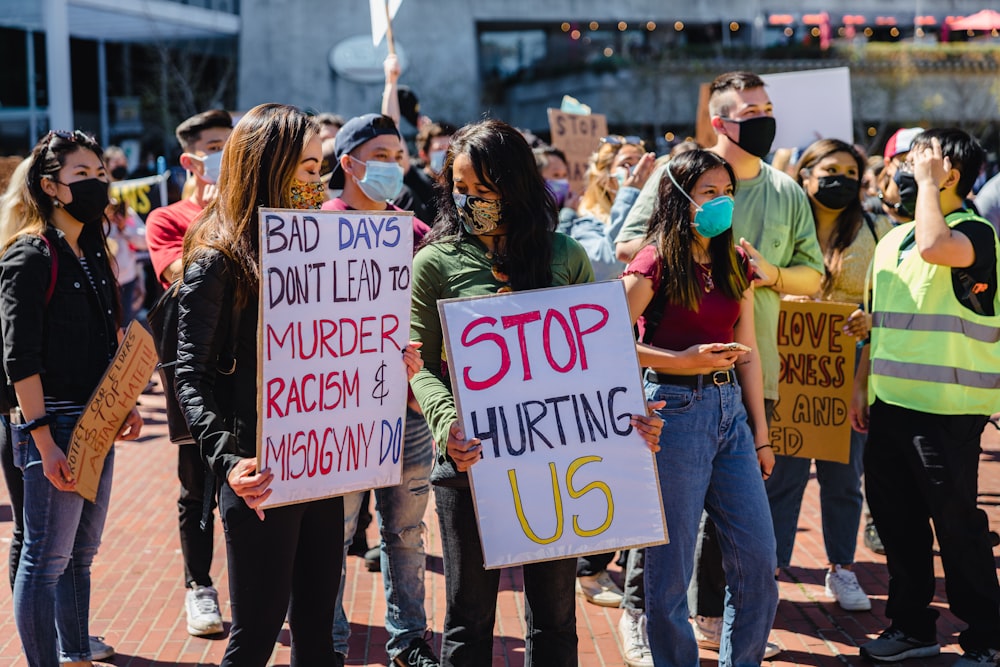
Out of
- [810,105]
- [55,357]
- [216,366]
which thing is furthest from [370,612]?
[810,105]

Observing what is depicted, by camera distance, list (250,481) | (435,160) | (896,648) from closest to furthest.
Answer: (250,481) → (896,648) → (435,160)

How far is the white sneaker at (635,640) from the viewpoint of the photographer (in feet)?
14.2

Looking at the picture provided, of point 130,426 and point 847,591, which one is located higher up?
point 130,426

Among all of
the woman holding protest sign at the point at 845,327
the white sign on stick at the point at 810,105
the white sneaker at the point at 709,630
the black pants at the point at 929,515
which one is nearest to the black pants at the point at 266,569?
the white sneaker at the point at 709,630

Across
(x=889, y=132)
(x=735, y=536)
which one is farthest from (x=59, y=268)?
(x=889, y=132)

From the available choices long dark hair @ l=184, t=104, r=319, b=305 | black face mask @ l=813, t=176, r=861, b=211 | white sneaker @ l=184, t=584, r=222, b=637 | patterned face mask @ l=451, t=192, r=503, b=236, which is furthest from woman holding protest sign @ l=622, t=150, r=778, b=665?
white sneaker @ l=184, t=584, r=222, b=637

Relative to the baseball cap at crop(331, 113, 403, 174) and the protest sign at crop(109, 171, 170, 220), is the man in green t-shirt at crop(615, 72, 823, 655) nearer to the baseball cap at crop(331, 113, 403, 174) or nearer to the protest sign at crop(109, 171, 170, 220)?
the baseball cap at crop(331, 113, 403, 174)

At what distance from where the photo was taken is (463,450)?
3.04 meters

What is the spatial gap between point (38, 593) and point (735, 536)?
244 cm

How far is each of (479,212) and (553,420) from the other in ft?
2.19

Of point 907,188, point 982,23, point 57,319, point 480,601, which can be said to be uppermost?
point 982,23

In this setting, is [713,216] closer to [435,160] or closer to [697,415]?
[697,415]

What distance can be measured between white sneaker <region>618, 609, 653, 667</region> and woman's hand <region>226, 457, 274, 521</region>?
6.67 ft

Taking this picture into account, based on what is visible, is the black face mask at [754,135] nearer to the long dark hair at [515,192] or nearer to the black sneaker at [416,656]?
the long dark hair at [515,192]
